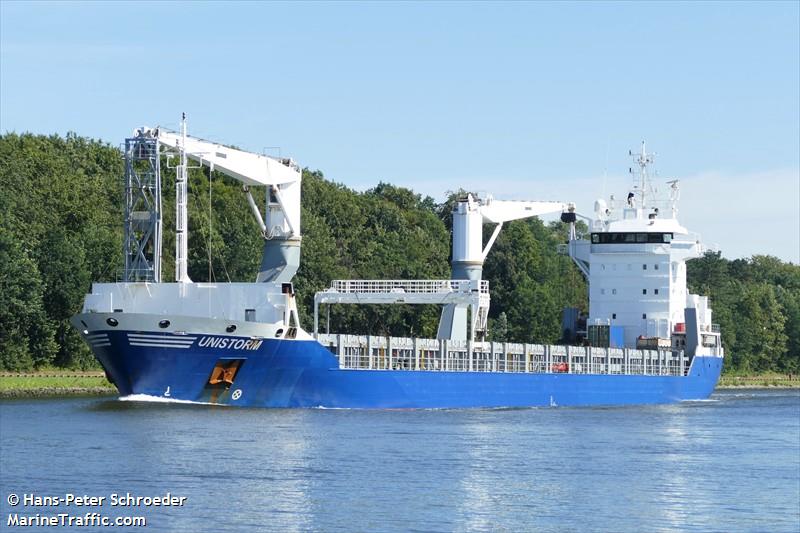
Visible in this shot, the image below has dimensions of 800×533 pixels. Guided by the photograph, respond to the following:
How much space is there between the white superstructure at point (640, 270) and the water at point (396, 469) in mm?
22408

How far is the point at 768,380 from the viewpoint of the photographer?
4400 inches

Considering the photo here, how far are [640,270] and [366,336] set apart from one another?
1942cm

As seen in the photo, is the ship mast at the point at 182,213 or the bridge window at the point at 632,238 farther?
the bridge window at the point at 632,238

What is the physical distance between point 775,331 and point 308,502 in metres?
94.0

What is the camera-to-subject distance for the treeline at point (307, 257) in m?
69.1

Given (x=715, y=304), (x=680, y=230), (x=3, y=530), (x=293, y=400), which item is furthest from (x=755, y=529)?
(x=715, y=304)

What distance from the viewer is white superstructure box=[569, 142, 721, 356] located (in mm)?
73188

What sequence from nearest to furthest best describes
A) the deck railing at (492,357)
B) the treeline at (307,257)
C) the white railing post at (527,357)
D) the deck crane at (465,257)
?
the deck railing at (492,357) → the deck crane at (465,257) → the white railing post at (527,357) → the treeline at (307,257)

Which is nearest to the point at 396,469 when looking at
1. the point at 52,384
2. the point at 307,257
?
the point at 52,384

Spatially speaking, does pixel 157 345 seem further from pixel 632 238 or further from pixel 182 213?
pixel 632 238

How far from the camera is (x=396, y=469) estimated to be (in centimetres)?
3559

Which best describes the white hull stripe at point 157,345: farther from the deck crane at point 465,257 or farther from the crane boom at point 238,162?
the deck crane at point 465,257

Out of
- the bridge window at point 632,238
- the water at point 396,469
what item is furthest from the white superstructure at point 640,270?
the water at point 396,469

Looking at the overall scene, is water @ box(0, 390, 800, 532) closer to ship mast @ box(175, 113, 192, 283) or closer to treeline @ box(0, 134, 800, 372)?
ship mast @ box(175, 113, 192, 283)
